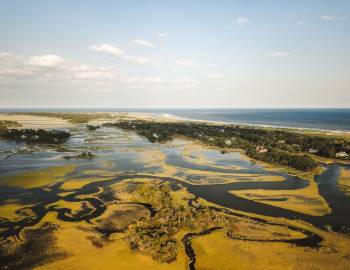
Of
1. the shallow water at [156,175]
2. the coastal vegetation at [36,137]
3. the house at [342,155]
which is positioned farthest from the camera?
the coastal vegetation at [36,137]

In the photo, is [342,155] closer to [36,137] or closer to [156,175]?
[156,175]

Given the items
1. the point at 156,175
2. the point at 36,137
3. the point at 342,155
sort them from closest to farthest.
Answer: the point at 156,175, the point at 342,155, the point at 36,137

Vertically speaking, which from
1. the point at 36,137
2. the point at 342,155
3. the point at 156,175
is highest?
the point at 342,155

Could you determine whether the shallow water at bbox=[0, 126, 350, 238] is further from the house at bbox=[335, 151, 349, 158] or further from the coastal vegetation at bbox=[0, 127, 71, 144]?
the house at bbox=[335, 151, 349, 158]

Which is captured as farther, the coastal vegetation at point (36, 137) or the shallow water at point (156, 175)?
the coastal vegetation at point (36, 137)

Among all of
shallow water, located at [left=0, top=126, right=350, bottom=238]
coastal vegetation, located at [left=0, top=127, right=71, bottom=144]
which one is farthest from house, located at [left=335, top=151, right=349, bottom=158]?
coastal vegetation, located at [left=0, top=127, right=71, bottom=144]

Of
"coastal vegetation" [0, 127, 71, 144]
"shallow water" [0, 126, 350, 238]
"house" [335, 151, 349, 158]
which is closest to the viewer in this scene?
"shallow water" [0, 126, 350, 238]

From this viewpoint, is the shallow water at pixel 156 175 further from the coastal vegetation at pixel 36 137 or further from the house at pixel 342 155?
the house at pixel 342 155

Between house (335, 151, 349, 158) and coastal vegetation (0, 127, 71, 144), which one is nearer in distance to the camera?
house (335, 151, 349, 158)

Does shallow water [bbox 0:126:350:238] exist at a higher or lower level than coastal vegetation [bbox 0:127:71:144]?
lower

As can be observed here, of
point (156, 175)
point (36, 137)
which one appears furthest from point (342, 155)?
point (36, 137)

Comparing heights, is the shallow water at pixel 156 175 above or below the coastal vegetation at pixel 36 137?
below

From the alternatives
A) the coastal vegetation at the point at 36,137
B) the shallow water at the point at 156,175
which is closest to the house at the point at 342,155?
the shallow water at the point at 156,175
